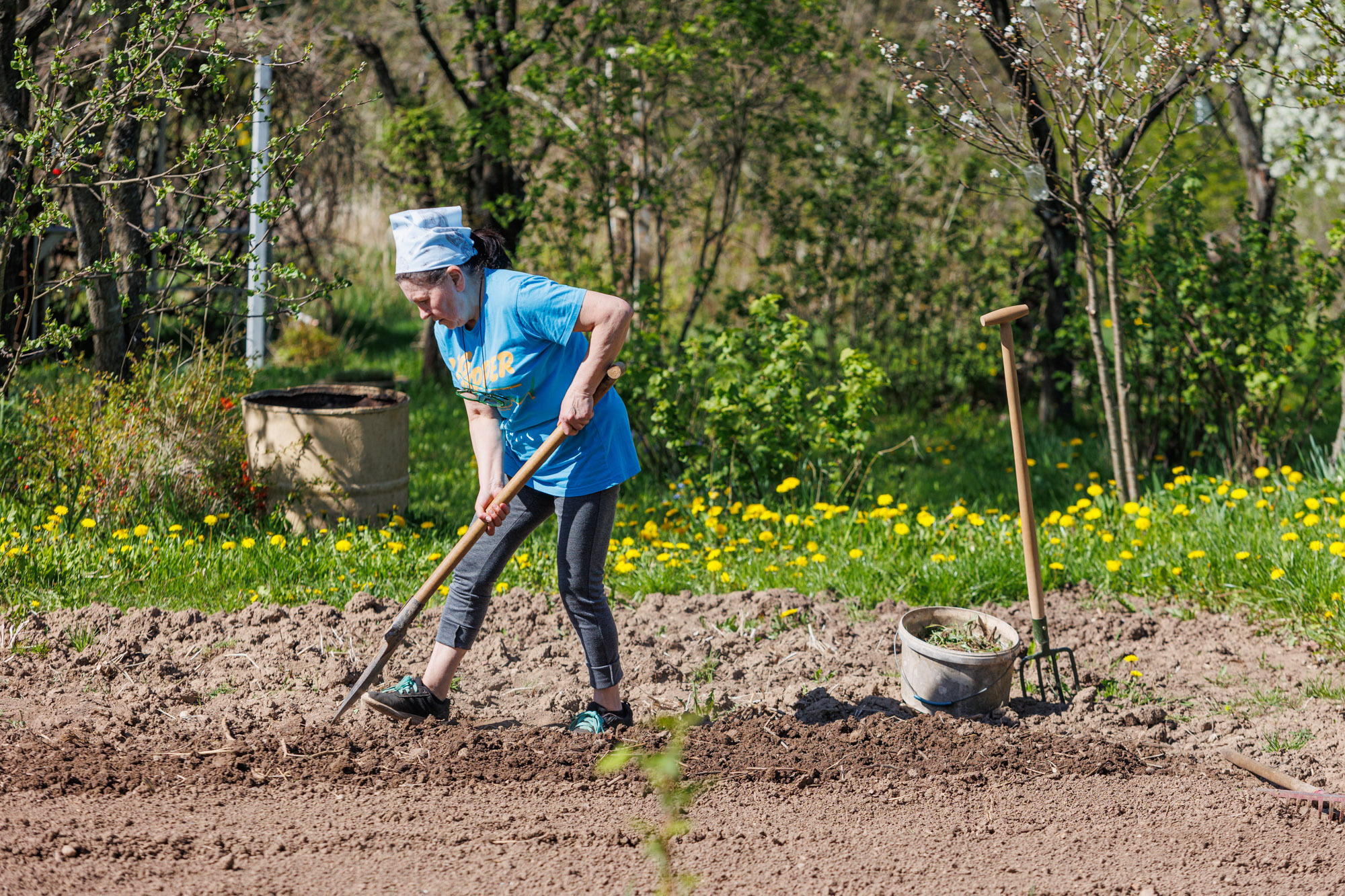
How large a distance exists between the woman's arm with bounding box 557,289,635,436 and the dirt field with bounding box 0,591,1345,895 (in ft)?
3.29

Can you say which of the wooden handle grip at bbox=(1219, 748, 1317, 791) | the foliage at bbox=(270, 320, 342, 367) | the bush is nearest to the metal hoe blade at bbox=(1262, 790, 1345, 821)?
the wooden handle grip at bbox=(1219, 748, 1317, 791)

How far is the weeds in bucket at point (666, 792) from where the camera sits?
1646 mm

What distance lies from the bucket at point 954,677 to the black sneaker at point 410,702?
4.82ft

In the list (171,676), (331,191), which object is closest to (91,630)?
(171,676)

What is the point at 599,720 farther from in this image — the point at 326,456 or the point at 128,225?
the point at 128,225

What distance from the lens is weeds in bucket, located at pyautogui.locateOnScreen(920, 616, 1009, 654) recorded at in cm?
372

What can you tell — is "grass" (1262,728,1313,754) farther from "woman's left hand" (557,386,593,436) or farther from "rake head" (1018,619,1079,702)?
"woman's left hand" (557,386,593,436)

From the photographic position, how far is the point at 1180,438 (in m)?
6.47

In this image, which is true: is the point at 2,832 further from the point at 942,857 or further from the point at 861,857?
the point at 942,857

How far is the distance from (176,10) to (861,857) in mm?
4196

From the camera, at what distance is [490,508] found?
317 cm

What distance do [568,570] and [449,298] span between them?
2.77 feet

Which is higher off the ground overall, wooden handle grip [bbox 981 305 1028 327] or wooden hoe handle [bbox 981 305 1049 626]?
wooden handle grip [bbox 981 305 1028 327]

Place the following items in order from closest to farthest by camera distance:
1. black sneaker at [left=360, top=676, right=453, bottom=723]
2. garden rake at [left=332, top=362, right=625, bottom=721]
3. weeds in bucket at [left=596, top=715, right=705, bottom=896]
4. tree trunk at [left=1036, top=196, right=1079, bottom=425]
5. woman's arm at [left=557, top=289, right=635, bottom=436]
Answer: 1. weeds in bucket at [left=596, top=715, right=705, bottom=896]
2. woman's arm at [left=557, top=289, right=635, bottom=436]
3. garden rake at [left=332, top=362, right=625, bottom=721]
4. black sneaker at [left=360, top=676, right=453, bottom=723]
5. tree trunk at [left=1036, top=196, right=1079, bottom=425]
